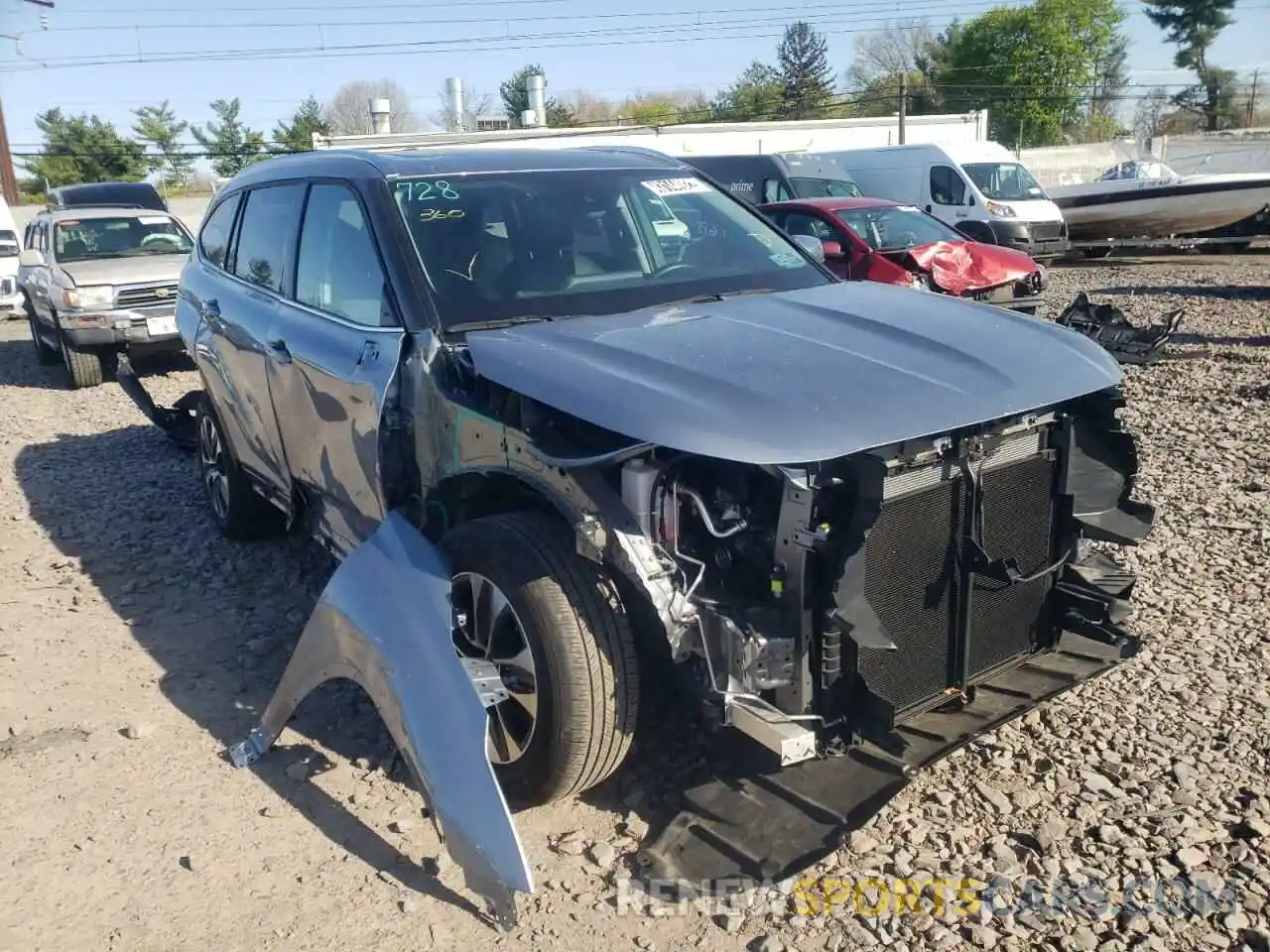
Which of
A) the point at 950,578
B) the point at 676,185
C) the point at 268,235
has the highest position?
the point at 676,185

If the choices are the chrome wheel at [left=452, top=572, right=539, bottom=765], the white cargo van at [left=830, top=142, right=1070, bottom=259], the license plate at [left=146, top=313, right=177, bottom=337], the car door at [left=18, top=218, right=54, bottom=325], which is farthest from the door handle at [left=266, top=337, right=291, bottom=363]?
the white cargo van at [left=830, top=142, right=1070, bottom=259]

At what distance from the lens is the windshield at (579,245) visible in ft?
12.0

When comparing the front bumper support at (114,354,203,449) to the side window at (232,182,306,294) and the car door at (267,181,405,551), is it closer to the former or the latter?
the side window at (232,182,306,294)

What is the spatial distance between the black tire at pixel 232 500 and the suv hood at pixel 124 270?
584 cm

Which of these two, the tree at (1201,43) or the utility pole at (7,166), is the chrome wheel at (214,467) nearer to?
the utility pole at (7,166)

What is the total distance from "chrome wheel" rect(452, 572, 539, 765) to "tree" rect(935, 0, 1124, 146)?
201 ft

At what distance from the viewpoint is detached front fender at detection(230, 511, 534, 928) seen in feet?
8.99

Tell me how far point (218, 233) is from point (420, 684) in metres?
3.41

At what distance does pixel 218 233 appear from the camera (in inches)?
215

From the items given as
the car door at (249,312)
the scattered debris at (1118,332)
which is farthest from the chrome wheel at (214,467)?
the scattered debris at (1118,332)

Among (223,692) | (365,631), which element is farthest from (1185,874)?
(223,692)

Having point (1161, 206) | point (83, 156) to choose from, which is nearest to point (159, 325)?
point (1161, 206)

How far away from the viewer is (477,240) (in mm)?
3777

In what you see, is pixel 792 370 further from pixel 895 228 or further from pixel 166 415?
pixel 895 228
